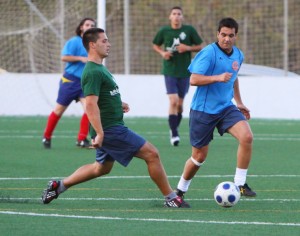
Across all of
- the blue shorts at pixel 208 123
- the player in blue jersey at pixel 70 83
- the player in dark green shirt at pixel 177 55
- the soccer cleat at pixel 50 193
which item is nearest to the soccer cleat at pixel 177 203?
the blue shorts at pixel 208 123

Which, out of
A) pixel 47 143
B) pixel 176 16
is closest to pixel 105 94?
pixel 47 143

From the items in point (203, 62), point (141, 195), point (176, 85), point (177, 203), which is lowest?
point (141, 195)

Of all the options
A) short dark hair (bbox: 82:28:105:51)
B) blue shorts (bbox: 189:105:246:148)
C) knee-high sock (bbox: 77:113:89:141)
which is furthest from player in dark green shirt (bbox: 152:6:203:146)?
short dark hair (bbox: 82:28:105:51)

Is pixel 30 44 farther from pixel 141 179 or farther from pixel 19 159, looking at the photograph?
pixel 141 179

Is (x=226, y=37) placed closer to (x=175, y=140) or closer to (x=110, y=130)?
(x=110, y=130)

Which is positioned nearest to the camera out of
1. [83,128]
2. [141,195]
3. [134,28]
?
[141,195]

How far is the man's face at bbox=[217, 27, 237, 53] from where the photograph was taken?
32.9 ft

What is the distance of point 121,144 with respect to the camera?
9.22 meters

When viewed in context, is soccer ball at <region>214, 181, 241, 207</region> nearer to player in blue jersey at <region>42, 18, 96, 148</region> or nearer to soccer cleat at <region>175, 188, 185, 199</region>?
soccer cleat at <region>175, 188, 185, 199</region>

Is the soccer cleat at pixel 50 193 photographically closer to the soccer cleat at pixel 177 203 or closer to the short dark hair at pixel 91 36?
the soccer cleat at pixel 177 203

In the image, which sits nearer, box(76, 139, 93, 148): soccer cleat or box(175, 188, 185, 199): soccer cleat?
box(175, 188, 185, 199): soccer cleat

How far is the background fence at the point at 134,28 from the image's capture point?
901 inches

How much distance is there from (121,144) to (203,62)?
1333mm

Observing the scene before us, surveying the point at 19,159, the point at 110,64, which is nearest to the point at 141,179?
the point at 19,159
